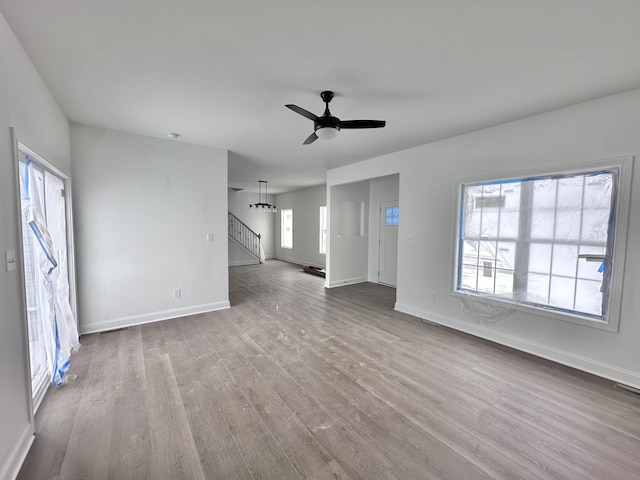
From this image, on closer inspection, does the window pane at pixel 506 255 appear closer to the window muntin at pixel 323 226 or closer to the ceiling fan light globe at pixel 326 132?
the ceiling fan light globe at pixel 326 132

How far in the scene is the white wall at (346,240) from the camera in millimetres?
6172

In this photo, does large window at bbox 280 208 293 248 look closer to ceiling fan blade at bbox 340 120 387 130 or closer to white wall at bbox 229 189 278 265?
white wall at bbox 229 189 278 265

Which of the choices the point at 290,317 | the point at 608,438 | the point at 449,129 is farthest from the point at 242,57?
the point at 608,438

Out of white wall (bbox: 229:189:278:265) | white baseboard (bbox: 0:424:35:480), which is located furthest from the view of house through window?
white wall (bbox: 229:189:278:265)

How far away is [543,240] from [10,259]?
14.9 ft

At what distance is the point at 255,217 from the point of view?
34.5 ft

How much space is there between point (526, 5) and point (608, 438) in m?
2.84

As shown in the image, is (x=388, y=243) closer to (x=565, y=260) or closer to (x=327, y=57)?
(x=565, y=260)

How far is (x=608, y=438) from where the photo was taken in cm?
187

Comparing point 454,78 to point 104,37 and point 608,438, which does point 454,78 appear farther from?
point 608,438

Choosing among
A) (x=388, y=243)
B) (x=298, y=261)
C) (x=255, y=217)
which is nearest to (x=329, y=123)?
(x=388, y=243)

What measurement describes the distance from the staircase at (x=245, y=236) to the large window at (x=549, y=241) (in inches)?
298

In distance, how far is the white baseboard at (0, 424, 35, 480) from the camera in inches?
58.3

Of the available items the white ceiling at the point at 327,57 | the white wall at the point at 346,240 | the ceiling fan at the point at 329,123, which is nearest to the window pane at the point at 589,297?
the white ceiling at the point at 327,57
